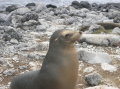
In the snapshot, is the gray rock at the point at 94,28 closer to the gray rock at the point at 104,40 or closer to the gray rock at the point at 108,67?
the gray rock at the point at 104,40

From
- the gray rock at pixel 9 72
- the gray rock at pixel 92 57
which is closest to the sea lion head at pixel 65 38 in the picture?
the gray rock at pixel 9 72

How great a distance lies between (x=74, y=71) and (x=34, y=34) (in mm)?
7745

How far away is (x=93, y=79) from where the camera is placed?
731cm

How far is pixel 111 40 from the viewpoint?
33.2ft

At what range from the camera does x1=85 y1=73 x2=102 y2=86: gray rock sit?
7.24 metres

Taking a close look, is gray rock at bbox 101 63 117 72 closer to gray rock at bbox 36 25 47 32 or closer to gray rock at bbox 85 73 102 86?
gray rock at bbox 85 73 102 86

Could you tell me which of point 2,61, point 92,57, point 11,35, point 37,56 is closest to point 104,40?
point 92,57

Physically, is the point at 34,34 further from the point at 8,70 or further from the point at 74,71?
the point at 74,71

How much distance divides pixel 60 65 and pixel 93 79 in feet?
9.01

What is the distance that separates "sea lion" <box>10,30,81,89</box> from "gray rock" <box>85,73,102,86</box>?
2.49m

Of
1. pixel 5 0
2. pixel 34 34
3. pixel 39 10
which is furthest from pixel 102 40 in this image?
pixel 5 0

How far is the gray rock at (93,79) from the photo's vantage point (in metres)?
7.24

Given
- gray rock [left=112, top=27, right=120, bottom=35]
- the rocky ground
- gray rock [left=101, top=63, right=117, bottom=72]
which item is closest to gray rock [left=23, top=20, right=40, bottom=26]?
the rocky ground

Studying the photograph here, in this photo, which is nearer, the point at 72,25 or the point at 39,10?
the point at 72,25
